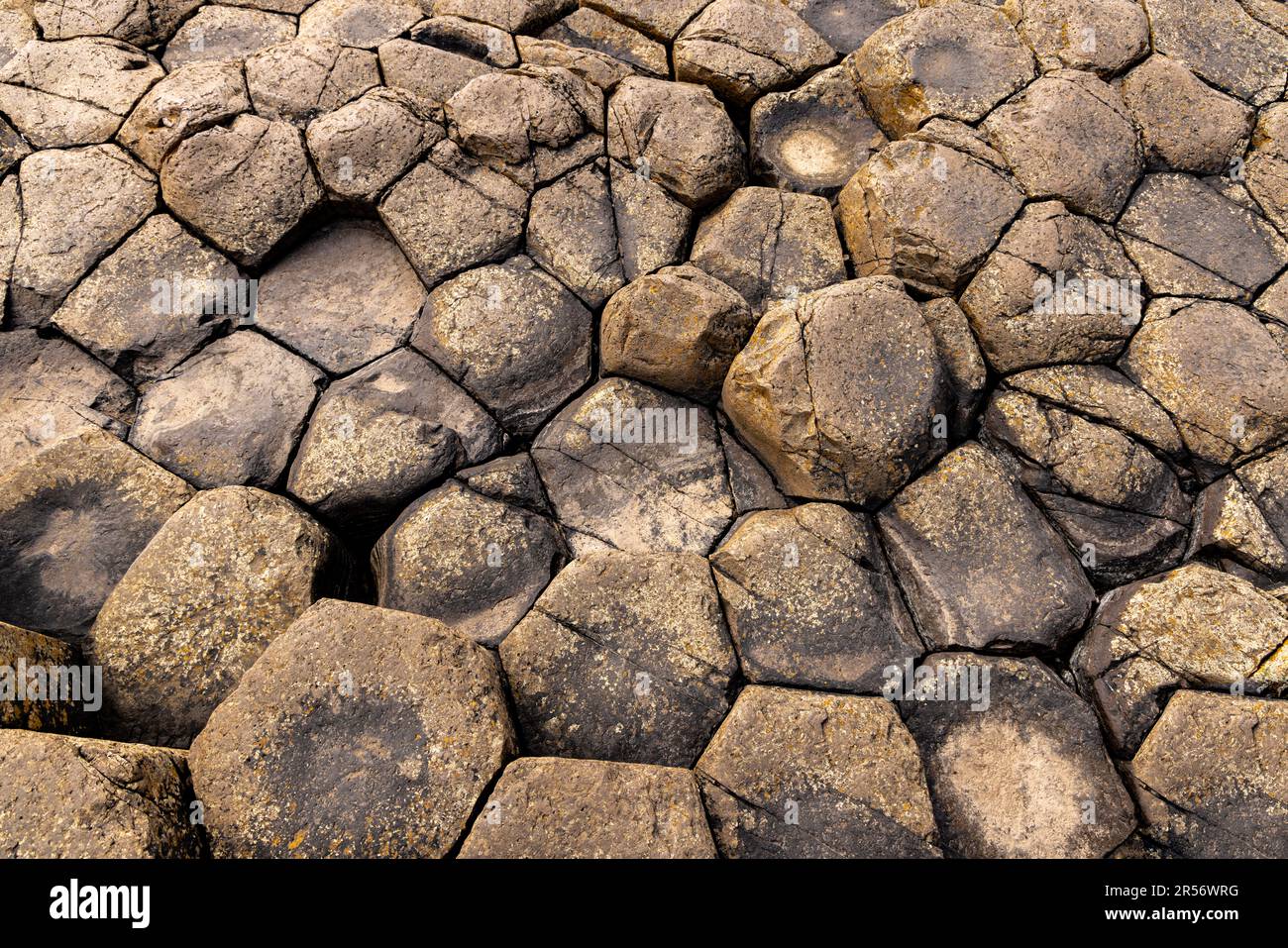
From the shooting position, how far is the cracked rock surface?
327 cm

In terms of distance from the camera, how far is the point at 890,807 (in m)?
3.33

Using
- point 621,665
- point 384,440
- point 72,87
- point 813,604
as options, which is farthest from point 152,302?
point 813,604

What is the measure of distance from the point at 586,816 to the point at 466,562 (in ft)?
4.62

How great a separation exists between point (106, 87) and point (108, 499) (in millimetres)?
2655

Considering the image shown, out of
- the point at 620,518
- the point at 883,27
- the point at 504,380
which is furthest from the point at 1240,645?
the point at 883,27

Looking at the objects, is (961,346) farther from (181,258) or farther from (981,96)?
(181,258)

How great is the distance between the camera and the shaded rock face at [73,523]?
3.85 meters

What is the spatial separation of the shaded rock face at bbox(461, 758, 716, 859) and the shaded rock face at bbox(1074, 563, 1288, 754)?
6.58 feet

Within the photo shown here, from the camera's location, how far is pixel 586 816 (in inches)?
118

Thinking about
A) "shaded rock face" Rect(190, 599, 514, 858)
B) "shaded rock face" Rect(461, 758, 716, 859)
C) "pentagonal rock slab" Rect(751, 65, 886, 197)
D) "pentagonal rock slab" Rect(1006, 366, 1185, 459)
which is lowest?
"shaded rock face" Rect(461, 758, 716, 859)

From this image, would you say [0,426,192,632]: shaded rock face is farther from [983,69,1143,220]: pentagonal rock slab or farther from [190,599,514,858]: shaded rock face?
[983,69,1143,220]: pentagonal rock slab

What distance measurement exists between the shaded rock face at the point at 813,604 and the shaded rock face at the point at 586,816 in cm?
77

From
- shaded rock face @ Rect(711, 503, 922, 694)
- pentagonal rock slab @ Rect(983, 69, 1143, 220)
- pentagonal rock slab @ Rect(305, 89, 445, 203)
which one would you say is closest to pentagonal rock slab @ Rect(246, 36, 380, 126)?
pentagonal rock slab @ Rect(305, 89, 445, 203)

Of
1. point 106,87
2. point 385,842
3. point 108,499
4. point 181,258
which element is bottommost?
point 385,842
